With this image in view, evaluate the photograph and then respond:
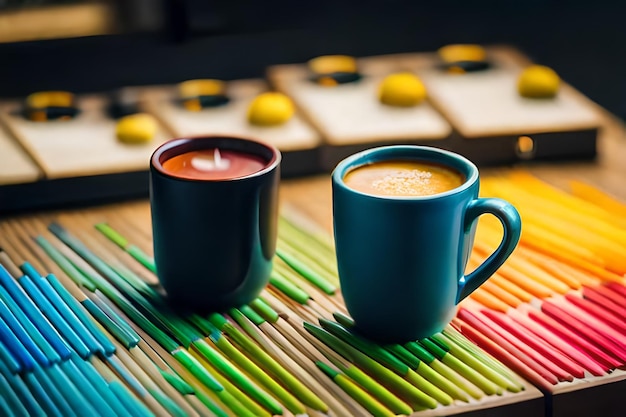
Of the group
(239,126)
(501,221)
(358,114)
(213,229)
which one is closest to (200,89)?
(239,126)

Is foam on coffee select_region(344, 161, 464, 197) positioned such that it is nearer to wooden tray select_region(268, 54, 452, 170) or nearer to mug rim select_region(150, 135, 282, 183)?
mug rim select_region(150, 135, 282, 183)

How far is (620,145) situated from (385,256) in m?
0.57

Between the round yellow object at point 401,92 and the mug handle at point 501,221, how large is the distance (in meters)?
0.45

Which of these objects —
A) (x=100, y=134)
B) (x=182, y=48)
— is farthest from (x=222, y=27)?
(x=100, y=134)

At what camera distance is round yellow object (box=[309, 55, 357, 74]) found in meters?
1.31

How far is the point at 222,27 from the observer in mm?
1270

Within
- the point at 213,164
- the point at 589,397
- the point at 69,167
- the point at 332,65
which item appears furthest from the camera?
the point at 332,65

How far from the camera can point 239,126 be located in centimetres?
117

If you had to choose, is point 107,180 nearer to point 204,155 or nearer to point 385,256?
point 204,155

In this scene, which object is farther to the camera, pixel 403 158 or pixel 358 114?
pixel 358 114

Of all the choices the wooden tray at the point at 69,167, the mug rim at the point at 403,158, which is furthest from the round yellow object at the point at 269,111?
the mug rim at the point at 403,158

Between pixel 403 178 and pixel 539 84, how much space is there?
1.57 ft

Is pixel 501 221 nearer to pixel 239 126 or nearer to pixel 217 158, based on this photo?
pixel 217 158

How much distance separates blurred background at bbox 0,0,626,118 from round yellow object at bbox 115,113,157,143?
0.48 feet
